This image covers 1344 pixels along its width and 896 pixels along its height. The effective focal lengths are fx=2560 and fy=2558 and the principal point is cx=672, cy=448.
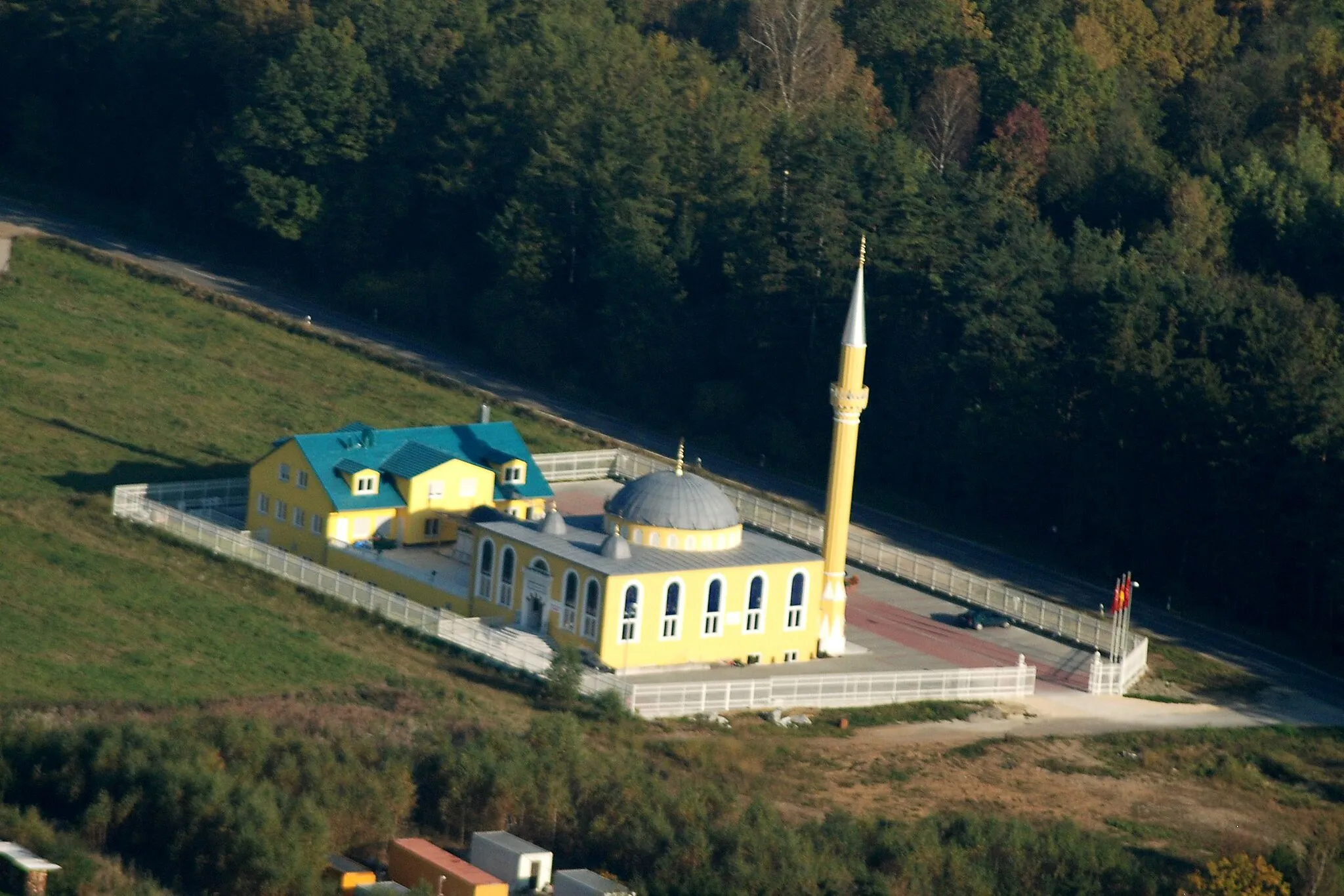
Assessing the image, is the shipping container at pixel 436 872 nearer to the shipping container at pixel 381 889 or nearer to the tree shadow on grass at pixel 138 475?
the shipping container at pixel 381 889

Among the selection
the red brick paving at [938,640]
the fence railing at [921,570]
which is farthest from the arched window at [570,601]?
the fence railing at [921,570]

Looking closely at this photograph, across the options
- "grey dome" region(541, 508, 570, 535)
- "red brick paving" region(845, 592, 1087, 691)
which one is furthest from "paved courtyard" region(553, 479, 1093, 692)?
"grey dome" region(541, 508, 570, 535)

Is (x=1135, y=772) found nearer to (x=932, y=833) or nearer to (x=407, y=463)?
(x=932, y=833)

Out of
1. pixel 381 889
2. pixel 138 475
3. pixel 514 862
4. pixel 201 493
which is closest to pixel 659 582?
pixel 514 862

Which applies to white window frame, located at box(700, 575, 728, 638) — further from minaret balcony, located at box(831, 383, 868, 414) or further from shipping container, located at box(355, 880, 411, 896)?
shipping container, located at box(355, 880, 411, 896)

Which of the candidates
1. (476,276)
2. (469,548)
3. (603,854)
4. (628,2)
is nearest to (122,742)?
(603,854)

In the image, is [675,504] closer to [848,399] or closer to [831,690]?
[848,399]

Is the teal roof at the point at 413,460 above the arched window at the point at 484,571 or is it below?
above
